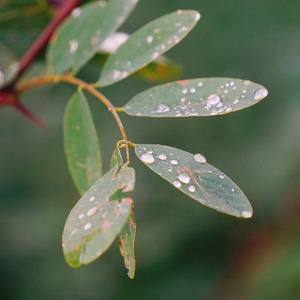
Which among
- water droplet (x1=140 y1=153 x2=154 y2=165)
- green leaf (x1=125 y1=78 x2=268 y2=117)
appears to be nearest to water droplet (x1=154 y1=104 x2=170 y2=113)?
green leaf (x1=125 y1=78 x2=268 y2=117)

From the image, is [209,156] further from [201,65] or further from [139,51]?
[139,51]

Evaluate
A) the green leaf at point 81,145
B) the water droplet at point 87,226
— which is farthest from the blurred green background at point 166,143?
the water droplet at point 87,226

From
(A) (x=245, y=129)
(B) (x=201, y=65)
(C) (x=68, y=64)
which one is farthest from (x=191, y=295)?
(C) (x=68, y=64)

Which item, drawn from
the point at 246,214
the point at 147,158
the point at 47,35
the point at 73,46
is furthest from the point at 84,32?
the point at 246,214

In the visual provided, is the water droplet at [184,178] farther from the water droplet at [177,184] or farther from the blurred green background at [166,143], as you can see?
the blurred green background at [166,143]

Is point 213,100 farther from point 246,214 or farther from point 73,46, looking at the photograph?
point 73,46

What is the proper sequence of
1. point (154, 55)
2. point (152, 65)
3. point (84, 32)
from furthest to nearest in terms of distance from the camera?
point (152, 65) < point (84, 32) < point (154, 55)
